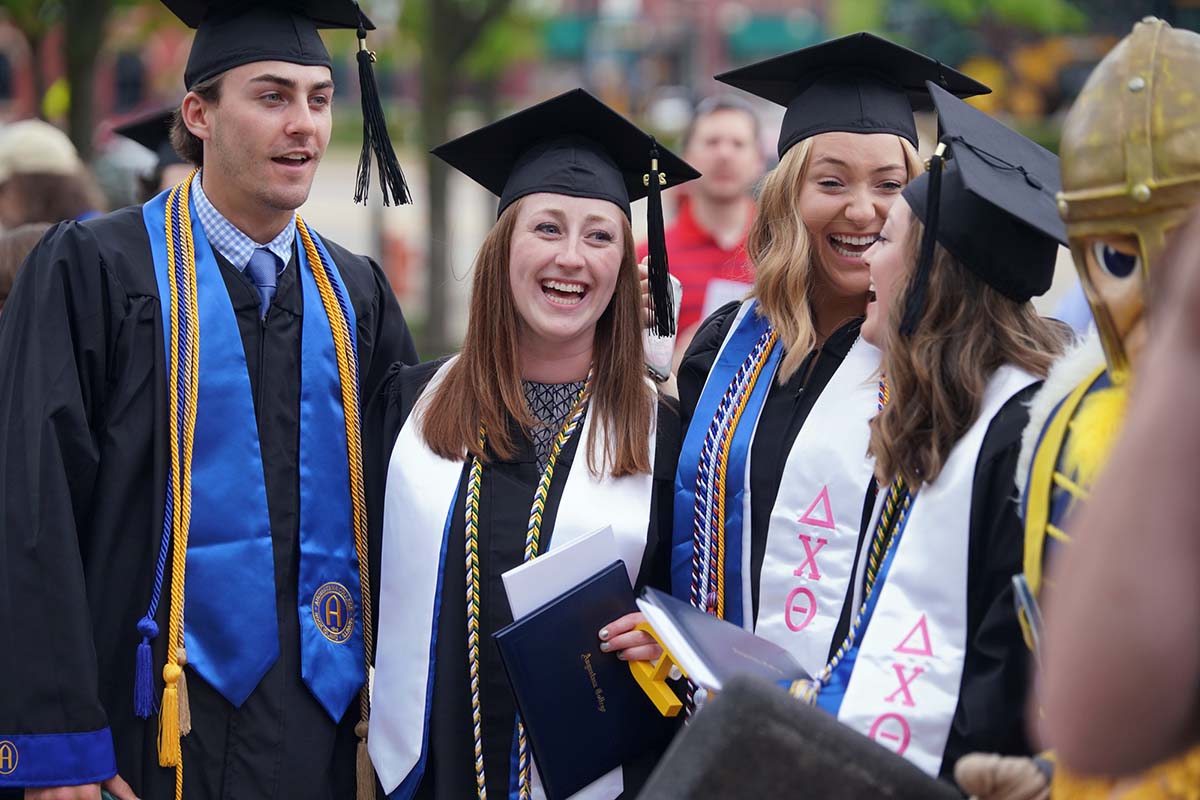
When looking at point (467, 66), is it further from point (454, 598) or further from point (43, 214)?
point (454, 598)

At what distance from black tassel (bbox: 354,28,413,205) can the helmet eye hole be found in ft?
6.58

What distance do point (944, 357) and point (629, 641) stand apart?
→ 90cm

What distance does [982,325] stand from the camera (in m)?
2.38

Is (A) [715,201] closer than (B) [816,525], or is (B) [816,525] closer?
(B) [816,525]

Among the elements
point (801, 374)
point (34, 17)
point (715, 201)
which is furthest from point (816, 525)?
point (34, 17)

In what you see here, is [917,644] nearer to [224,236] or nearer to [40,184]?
[224,236]

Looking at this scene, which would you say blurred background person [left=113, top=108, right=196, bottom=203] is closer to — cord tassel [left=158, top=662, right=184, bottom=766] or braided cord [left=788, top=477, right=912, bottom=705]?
cord tassel [left=158, top=662, right=184, bottom=766]

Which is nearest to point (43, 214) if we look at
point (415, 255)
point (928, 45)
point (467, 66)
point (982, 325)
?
point (982, 325)

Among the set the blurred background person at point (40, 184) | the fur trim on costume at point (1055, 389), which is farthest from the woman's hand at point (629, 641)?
the blurred background person at point (40, 184)

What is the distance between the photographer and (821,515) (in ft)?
8.99

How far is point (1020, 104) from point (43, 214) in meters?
17.1

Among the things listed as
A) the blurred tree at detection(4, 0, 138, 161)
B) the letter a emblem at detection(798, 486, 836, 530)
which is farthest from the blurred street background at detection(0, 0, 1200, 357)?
the letter a emblem at detection(798, 486, 836, 530)

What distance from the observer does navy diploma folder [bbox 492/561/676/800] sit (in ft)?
8.91

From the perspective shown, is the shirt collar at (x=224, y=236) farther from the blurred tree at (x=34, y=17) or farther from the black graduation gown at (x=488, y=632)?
the blurred tree at (x=34, y=17)
